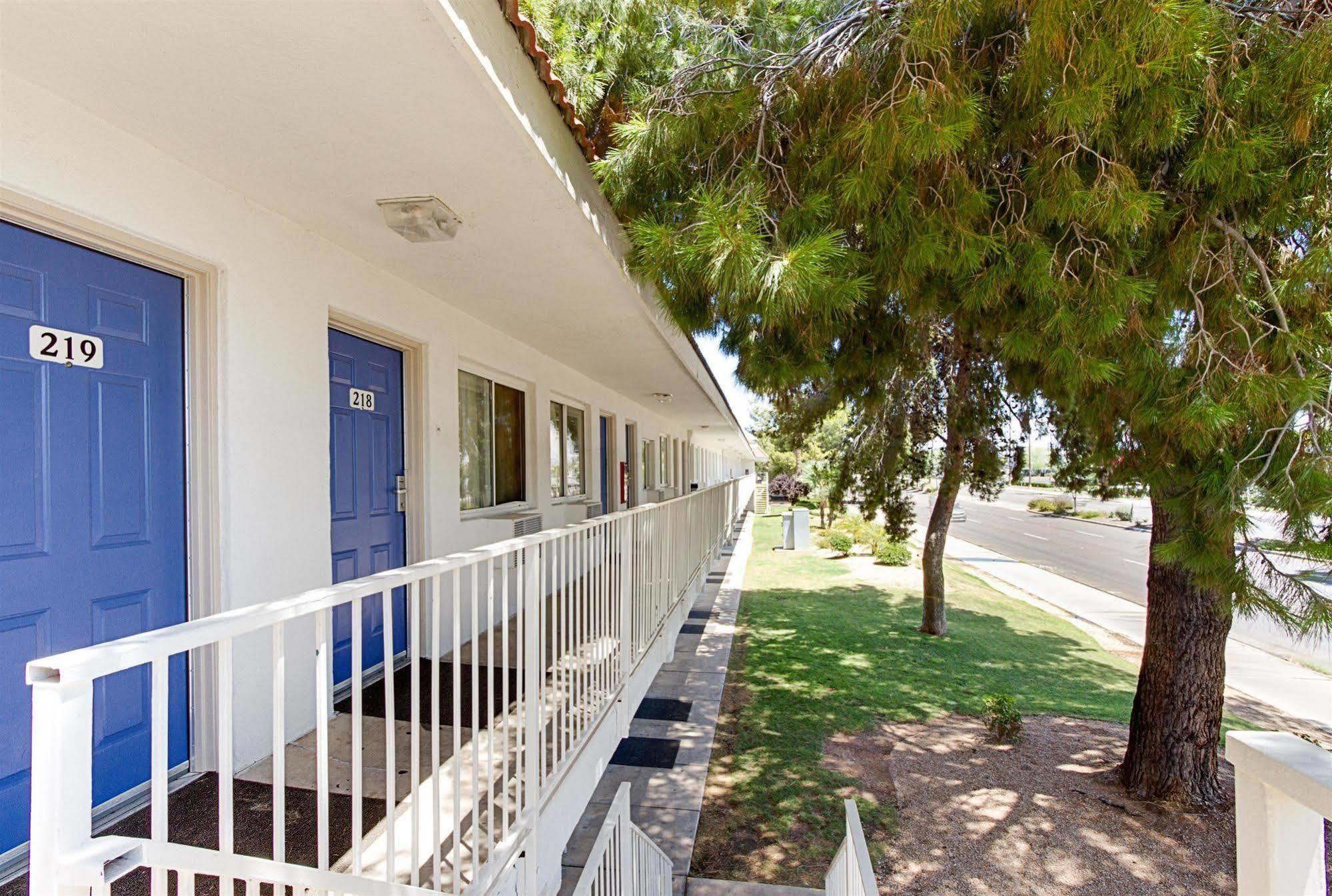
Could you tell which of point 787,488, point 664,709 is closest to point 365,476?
point 664,709

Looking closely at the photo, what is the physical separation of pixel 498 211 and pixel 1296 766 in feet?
10.3

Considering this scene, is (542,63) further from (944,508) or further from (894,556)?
(894,556)

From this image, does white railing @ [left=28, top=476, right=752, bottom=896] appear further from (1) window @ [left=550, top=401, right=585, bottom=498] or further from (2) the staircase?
(1) window @ [left=550, top=401, right=585, bottom=498]

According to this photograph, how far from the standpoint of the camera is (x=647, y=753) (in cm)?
509

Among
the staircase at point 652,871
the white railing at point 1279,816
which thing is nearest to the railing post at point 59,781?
the white railing at point 1279,816

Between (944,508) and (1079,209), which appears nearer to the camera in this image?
(1079,209)

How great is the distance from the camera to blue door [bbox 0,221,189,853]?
2105 mm

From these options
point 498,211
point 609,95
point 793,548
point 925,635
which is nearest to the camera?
point 498,211

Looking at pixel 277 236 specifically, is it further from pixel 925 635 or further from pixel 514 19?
pixel 925 635

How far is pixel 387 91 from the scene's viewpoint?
2.02 meters

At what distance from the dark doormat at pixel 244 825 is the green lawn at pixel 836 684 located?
235cm

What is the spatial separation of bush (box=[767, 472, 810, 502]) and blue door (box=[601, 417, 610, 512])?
86.3 feet

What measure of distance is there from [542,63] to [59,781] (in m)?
2.48

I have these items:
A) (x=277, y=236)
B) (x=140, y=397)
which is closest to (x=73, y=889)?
(x=140, y=397)
